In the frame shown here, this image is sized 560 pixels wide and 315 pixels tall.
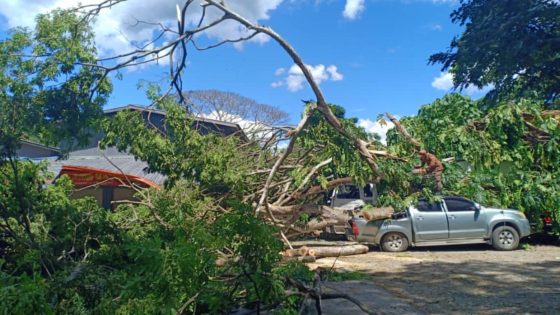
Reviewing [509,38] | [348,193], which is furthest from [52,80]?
[348,193]

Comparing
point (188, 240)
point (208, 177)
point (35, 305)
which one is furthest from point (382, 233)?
point (35, 305)

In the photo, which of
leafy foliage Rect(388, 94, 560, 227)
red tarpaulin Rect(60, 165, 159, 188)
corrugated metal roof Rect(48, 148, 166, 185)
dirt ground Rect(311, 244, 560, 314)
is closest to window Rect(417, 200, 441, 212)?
leafy foliage Rect(388, 94, 560, 227)

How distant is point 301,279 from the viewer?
15.4ft

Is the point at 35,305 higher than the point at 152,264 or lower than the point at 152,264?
lower

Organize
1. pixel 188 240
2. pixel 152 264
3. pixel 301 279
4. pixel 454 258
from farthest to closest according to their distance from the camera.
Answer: pixel 454 258, pixel 301 279, pixel 188 240, pixel 152 264

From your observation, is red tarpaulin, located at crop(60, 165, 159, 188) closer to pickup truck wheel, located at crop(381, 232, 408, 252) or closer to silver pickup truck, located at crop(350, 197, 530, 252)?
silver pickup truck, located at crop(350, 197, 530, 252)

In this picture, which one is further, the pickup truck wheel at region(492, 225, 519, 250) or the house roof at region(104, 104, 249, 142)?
the pickup truck wheel at region(492, 225, 519, 250)

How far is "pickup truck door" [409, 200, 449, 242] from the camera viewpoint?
1196cm

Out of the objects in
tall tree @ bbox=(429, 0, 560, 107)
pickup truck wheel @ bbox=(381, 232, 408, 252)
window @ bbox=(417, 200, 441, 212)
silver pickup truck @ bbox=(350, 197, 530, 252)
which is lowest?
pickup truck wheel @ bbox=(381, 232, 408, 252)

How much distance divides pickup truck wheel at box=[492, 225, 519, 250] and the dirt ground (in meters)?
0.22

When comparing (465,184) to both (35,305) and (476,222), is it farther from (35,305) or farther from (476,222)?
(35,305)

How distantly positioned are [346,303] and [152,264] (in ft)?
12.9

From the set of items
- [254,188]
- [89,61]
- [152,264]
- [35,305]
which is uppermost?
[89,61]

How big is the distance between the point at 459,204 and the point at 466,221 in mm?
453
